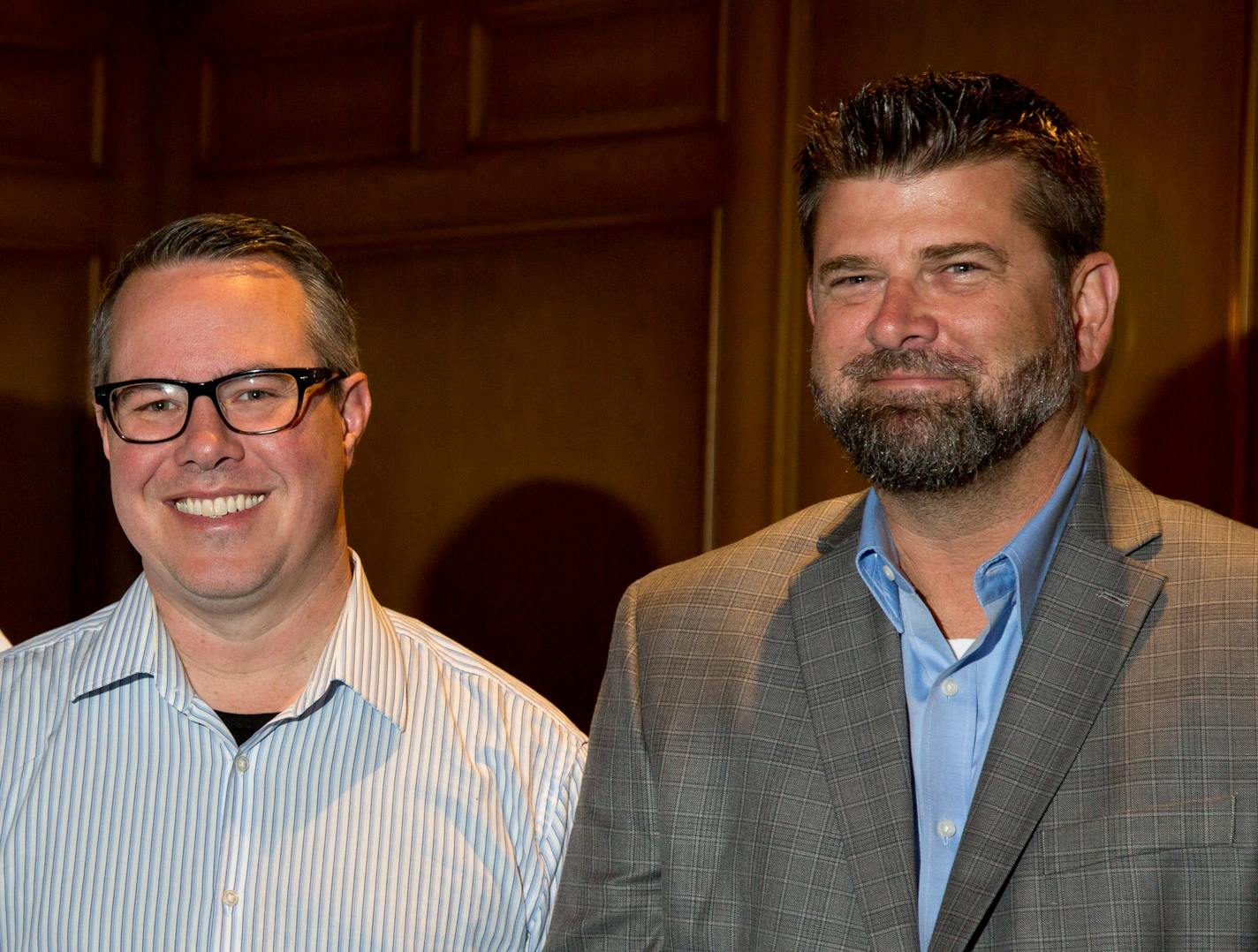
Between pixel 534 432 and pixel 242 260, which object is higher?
pixel 242 260

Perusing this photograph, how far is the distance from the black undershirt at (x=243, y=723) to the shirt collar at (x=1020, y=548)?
82 centimetres

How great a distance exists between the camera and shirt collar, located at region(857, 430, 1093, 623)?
181 cm

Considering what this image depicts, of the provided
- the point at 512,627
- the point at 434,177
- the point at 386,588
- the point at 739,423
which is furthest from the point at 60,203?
the point at 739,423

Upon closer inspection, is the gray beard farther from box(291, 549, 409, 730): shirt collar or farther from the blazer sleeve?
box(291, 549, 409, 730): shirt collar

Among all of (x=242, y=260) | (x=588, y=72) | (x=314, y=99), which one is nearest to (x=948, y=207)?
(x=242, y=260)

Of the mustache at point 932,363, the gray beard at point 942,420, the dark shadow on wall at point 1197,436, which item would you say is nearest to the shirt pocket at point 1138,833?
the gray beard at point 942,420

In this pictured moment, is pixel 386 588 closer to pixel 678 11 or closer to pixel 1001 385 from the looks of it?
pixel 678 11

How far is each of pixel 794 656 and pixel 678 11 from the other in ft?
5.89

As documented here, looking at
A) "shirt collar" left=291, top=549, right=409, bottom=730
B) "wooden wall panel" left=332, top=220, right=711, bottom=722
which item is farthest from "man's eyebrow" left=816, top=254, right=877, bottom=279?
"wooden wall panel" left=332, top=220, right=711, bottom=722

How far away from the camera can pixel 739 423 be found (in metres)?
3.17

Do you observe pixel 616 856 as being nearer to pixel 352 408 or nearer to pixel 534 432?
pixel 352 408

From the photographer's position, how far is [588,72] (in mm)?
3332

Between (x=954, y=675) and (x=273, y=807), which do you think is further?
(x=273, y=807)

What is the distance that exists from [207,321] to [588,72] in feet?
4.85
